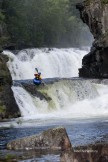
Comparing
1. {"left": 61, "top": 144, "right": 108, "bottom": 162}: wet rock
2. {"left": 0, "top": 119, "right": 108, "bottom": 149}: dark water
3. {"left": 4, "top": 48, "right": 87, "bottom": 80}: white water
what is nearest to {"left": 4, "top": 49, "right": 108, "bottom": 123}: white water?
{"left": 0, "top": 119, "right": 108, "bottom": 149}: dark water

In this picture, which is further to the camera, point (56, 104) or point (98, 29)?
point (98, 29)

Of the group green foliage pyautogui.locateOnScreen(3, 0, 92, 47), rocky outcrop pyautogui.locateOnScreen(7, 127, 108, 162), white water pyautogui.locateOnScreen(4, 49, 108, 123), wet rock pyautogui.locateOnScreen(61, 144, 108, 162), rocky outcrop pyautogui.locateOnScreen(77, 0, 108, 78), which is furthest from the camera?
green foliage pyautogui.locateOnScreen(3, 0, 92, 47)

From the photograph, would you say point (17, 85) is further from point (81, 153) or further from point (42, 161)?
point (81, 153)

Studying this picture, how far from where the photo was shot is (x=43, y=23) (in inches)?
3888

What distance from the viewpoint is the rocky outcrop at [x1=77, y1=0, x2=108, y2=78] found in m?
58.8

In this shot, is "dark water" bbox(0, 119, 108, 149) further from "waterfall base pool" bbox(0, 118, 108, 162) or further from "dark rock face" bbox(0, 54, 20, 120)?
"dark rock face" bbox(0, 54, 20, 120)

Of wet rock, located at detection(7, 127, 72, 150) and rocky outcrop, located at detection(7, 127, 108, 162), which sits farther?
wet rock, located at detection(7, 127, 72, 150)

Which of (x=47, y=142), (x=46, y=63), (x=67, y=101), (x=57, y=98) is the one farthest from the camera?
(x=46, y=63)

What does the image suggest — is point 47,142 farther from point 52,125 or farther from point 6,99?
point 6,99

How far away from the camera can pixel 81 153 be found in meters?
18.5

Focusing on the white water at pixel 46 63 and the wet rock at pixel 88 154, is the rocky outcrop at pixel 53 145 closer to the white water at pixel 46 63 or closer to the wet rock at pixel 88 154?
the wet rock at pixel 88 154

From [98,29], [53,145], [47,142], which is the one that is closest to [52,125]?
[47,142]

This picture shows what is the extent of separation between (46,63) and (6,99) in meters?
26.8

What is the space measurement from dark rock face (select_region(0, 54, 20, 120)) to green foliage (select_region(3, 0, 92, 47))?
1477 inches
